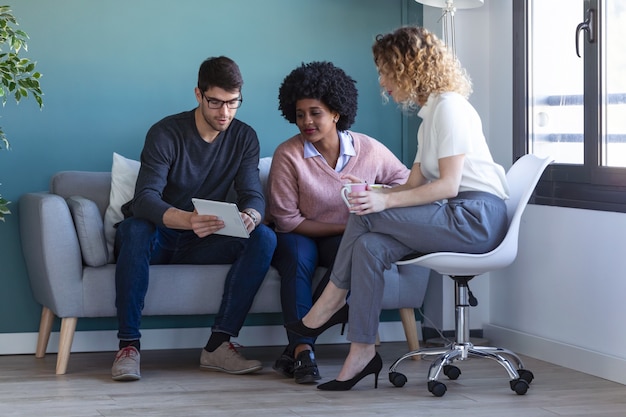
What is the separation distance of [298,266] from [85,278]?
2.47 feet

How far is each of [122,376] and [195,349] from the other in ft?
2.63

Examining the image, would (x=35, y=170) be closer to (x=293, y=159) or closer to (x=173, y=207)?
(x=173, y=207)

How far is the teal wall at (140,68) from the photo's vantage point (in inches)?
152

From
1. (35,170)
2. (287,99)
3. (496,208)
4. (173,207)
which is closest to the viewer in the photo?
(496,208)

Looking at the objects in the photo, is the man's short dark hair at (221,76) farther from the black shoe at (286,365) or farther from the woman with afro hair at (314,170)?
the black shoe at (286,365)

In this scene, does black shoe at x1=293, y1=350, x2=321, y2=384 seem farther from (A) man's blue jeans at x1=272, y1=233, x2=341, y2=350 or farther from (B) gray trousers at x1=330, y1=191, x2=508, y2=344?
(B) gray trousers at x1=330, y1=191, x2=508, y2=344

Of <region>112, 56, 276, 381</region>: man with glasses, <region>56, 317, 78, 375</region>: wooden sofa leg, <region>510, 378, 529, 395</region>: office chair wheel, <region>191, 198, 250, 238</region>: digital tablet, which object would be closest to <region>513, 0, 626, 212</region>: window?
<region>510, 378, 529, 395</region>: office chair wheel

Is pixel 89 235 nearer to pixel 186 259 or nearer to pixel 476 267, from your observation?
pixel 186 259

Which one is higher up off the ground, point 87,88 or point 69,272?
point 87,88

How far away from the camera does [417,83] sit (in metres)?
3.04

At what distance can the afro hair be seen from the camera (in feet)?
11.5

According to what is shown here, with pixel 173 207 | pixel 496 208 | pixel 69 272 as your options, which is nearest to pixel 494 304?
pixel 496 208

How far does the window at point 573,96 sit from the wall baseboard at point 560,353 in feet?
1.66

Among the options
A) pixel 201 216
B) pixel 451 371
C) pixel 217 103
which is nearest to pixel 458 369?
pixel 451 371
